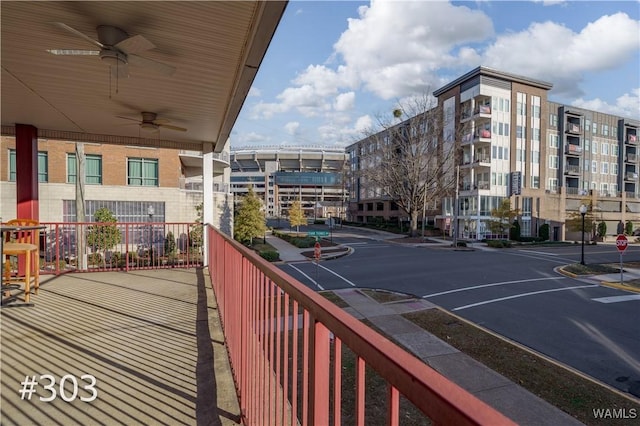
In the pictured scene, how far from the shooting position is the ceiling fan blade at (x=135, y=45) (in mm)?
4090

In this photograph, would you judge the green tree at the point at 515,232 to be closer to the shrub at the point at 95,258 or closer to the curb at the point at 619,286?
the curb at the point at 619,286

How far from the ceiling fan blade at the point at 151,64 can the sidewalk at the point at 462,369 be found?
6.16 m

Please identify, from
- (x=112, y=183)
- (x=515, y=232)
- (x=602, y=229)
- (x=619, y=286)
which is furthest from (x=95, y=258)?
(x=602, y=229)

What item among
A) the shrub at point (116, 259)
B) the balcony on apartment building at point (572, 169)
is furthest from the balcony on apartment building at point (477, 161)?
the shrub at point (116, 259)

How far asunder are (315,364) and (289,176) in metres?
104

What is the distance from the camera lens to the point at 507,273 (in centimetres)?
1645

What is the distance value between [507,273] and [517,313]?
7.62 m

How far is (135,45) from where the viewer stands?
4.25m

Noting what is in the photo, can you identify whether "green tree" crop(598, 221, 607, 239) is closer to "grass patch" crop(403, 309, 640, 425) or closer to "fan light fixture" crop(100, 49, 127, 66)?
"grass patch" crop(403, 309, 640, 425)

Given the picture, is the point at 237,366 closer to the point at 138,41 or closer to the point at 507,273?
the point at 138,41

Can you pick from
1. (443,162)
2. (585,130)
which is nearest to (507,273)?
(443,162)

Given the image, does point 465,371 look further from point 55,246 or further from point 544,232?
point 544,232

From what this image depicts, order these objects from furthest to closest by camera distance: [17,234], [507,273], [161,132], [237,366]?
[507,273]
[161,132]
[17,234]
[237,366]

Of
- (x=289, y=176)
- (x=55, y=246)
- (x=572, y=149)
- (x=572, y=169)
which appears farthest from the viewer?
(x=289, y=176)
